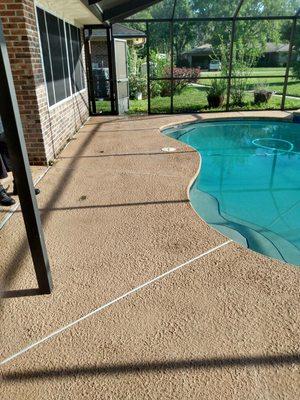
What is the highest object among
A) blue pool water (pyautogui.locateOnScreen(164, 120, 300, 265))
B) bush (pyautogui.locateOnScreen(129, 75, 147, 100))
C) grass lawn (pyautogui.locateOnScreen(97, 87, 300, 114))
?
bush (pyautogui.locateOnScreen(129, 75, 147, 100))

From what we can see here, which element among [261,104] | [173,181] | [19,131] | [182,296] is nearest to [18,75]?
[173,181]

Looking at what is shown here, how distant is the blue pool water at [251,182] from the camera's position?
385cm

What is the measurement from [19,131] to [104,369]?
1314mm

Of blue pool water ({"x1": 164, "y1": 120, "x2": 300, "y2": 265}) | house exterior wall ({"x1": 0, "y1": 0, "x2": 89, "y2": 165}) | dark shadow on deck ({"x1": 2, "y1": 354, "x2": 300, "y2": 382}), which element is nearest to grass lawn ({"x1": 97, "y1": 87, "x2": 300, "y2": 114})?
blue pool water ({"x1": 164, "y1": 120, "x2": 300, "y2": 265})

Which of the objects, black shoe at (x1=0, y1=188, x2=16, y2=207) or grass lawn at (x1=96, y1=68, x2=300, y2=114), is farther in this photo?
grass lawn at (x1=96, y1=68, x2=300, y2=114)

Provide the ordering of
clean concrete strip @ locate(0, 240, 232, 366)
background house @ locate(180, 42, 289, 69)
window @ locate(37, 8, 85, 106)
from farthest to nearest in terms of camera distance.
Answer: background house @ locate(180, 42, 289, 69)
window @ locate(37, 8, 85, 106)
clean concrete strip @ locate(0, 240, 232, 366)

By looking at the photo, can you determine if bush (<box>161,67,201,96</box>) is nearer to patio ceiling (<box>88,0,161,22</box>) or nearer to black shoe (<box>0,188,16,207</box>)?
patio ceiling (<box>88,0,161,22</box>)

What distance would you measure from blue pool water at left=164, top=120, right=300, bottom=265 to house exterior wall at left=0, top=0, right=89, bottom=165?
2.29 meters

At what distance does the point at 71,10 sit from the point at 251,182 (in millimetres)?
4529

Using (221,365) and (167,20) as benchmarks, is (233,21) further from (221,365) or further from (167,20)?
(221,365)

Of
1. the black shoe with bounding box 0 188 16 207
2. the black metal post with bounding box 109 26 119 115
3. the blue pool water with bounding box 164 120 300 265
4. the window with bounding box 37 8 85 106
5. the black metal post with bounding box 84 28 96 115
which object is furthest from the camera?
the black metal post with bounding box 109 26 119 115

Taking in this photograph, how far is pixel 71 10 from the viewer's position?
6.21m

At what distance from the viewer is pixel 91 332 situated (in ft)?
6.42

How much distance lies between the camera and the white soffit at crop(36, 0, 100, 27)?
17.1 ft
